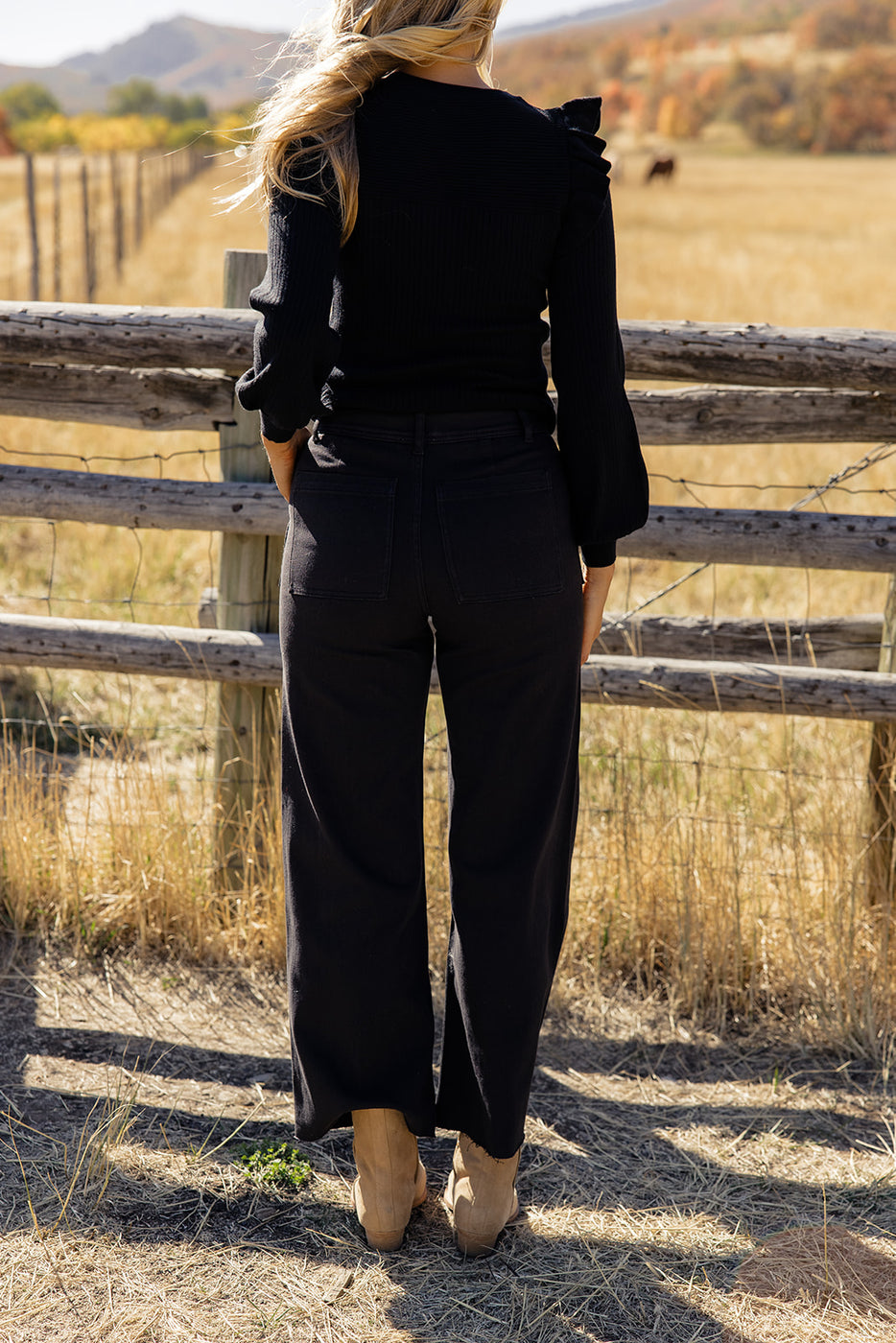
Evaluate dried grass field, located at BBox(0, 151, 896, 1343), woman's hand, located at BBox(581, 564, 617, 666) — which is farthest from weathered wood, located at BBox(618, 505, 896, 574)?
woman's hand, located at BBox(581, 564, 617, 666)

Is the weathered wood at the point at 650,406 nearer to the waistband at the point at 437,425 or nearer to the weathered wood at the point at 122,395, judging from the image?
the weathered wood at the point at 122,395

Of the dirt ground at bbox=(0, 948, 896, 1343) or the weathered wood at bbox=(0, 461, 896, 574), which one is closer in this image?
the dirt ground at bbox=(0, 948, 896, 1343)

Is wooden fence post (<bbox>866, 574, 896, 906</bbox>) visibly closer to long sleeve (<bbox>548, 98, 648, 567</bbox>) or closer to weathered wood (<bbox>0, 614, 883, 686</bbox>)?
weathered wood (<bbox>0, 614, 883, 686</bbox>)

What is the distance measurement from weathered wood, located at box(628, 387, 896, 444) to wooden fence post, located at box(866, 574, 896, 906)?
46 centimetres

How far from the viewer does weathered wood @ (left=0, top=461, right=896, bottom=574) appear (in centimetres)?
296

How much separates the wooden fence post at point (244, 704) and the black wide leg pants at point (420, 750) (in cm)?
114

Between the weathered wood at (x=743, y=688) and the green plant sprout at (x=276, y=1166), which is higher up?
the weathered wood at (x=743, y=688)

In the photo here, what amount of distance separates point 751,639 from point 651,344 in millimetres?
936

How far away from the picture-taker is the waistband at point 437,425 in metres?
1.78

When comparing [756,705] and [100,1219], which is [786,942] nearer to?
[756,705]

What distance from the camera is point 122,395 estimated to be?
3102 mm

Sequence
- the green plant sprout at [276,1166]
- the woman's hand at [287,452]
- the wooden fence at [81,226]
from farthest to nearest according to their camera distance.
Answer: the wooden fence at [81,226], the green plant sprout at [276,1166], the woman's hand at [287,452]

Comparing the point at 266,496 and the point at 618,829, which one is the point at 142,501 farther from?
the point at 618,829

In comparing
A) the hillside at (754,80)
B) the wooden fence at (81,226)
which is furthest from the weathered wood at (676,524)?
the hillside at (754,80)
